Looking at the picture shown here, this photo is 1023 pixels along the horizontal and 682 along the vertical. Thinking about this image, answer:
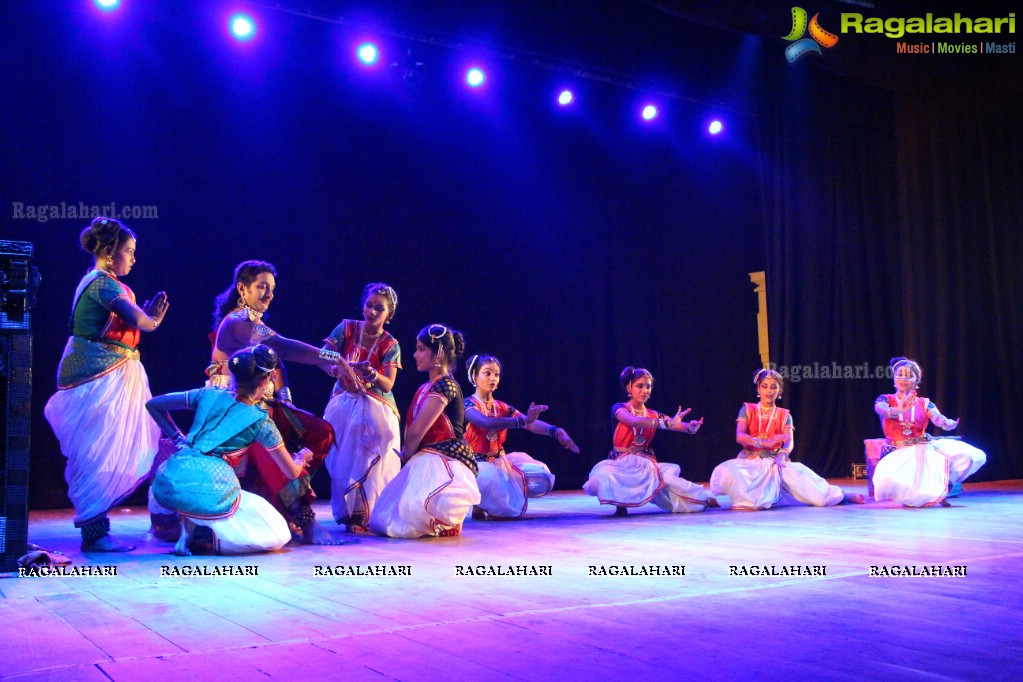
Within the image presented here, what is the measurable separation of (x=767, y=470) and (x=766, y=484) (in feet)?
0.32

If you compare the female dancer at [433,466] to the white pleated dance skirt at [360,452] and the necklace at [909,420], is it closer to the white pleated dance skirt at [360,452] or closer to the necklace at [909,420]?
the white pleated dance skirt at [360,452]

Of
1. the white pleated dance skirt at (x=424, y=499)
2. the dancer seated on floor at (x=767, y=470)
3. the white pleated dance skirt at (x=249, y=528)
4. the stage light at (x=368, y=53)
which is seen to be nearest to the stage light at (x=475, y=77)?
the stage light at (x=368, y=53)

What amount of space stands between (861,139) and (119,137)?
22.0ft

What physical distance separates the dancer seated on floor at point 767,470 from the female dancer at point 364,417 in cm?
239

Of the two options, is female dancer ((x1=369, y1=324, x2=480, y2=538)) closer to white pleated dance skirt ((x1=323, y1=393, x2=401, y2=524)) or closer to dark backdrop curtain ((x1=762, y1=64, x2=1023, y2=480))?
white pleated dance skirt ((x1=323, y1=393, x2=401, y2=524))

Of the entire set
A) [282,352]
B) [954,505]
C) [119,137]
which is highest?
[119,137]

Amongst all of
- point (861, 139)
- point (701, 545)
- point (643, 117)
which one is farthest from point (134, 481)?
point (861, 139)

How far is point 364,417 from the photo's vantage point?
15.2ft

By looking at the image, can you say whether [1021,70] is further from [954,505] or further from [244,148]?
[244,148]

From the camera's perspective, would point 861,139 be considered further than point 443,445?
Yes

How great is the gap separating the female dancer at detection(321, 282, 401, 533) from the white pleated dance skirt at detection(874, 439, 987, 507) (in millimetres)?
3368

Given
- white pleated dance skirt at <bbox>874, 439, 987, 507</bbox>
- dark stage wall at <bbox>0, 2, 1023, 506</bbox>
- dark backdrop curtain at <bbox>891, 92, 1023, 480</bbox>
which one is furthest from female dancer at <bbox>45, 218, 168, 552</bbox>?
dark backdrop curtain at <bbox>891, 92, 1023, 480</bbox>

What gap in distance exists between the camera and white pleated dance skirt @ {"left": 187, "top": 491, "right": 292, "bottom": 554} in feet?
11.8

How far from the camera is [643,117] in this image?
8383 mm
